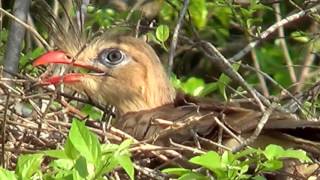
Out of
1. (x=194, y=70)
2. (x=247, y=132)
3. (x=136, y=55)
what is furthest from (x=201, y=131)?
(x=194, y=70)

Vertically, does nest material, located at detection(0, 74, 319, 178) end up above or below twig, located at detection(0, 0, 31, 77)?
below

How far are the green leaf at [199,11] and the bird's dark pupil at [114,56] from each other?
3.14 ft

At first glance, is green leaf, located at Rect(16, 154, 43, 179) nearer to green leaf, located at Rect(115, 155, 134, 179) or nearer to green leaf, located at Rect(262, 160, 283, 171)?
green leaf, located at Rect(115, 155, 134, 179)

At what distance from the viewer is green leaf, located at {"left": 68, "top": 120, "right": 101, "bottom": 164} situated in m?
3.83

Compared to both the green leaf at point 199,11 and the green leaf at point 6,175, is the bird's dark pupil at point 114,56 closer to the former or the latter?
the green leaf at point 199,11

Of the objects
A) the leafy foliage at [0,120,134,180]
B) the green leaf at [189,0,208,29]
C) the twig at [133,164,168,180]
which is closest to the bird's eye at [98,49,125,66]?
the green leaf at [189,0,208,29]

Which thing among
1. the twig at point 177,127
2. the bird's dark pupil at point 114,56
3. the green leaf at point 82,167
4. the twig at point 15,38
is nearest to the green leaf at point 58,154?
the green leaf at point 82,167

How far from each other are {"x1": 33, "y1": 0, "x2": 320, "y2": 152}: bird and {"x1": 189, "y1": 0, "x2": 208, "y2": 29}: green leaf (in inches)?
38.2

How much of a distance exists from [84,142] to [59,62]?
4.74 feet

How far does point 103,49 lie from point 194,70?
3546mm

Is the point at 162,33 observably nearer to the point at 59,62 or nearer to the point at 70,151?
the point at 59,62

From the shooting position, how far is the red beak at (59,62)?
5.12 metres

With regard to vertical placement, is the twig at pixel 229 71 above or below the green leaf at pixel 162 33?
below

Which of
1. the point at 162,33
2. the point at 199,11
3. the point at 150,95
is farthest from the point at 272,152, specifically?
the point at 199,11
